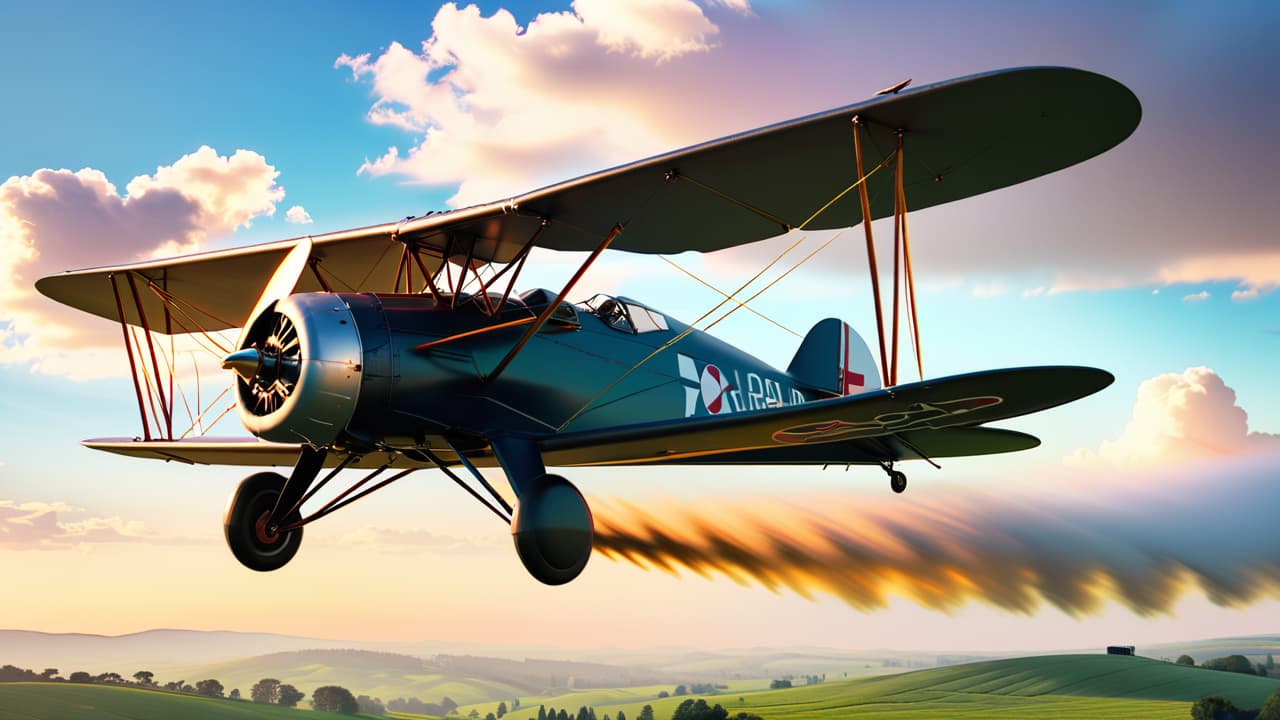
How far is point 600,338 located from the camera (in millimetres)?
10070

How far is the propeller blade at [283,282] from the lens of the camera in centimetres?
860

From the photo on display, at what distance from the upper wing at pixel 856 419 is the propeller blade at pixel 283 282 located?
2.99 m

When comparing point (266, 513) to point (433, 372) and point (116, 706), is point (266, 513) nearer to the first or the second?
point (433, 372)

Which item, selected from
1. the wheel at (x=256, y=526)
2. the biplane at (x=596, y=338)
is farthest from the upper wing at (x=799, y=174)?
the wheel at (x=256, y=526)

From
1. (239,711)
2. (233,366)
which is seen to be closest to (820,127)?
(233,366)

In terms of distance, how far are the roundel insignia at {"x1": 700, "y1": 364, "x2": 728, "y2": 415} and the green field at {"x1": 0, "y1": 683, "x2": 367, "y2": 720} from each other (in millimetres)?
16569

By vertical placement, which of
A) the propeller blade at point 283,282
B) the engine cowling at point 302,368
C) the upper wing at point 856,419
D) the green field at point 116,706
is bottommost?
the green field at point 116,706

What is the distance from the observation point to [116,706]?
72.6 ft

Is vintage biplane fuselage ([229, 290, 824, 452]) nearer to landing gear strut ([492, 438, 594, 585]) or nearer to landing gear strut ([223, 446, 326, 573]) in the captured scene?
landing gear strut ([492, 438, 594, 585])

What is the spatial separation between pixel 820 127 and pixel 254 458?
28.4 feet

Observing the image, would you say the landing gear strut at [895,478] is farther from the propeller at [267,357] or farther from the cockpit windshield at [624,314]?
the propeller at [267,357]

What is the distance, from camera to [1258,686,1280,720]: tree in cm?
2709

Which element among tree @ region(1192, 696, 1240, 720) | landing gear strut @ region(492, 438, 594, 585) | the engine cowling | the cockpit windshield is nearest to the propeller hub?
the engine cowling

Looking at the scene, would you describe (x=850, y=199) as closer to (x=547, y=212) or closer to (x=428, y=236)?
(x=547, y=212)
